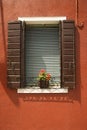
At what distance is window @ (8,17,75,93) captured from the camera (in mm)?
9141

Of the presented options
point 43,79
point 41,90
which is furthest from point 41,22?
point 41,90

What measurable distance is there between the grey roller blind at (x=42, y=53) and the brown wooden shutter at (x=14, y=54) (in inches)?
13.2

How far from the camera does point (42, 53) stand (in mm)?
9492

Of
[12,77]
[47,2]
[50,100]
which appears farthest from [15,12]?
[50,100]

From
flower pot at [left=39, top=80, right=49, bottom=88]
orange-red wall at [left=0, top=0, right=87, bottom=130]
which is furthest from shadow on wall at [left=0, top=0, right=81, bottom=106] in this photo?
flower pot at [left=39, top=80, right=49, bottom=88]

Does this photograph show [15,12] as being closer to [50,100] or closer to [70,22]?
[70,22]

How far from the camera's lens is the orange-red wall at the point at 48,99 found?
9.15 metres

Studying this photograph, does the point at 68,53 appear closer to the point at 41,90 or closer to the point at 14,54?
the point at 41,90

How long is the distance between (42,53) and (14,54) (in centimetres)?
73

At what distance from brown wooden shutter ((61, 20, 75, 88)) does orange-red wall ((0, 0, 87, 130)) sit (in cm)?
15

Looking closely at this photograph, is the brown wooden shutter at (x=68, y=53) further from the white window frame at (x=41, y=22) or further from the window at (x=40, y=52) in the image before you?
the white window frame at (x=41, y=22)

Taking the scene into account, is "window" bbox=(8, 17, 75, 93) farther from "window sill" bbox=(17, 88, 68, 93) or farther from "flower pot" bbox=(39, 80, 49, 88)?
"flower pot" bbox=(39, 80, 49, 88)

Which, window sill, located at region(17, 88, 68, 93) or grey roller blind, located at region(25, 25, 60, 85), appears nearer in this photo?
window sill, located at region(17, 88, 68, 93)

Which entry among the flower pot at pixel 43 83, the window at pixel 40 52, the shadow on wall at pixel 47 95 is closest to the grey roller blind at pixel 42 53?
the window at pixel 40 52
